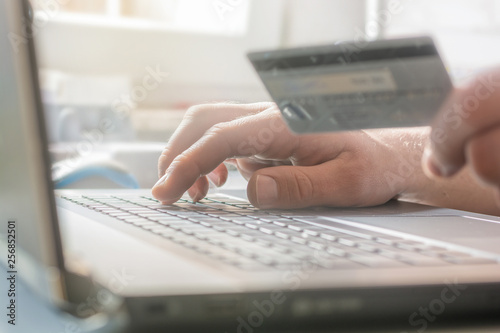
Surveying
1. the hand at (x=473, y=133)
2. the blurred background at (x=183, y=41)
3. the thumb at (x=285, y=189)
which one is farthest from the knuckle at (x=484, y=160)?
the blurred background at (x=183, y=41)

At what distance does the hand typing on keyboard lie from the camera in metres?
0.55

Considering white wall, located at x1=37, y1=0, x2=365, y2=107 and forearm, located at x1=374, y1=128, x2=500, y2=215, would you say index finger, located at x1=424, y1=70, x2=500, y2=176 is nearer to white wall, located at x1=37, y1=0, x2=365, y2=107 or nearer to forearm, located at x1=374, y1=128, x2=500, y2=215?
forearm, located at x1=374, y1=128, x2=500, y2=215

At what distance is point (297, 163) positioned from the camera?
0.64m

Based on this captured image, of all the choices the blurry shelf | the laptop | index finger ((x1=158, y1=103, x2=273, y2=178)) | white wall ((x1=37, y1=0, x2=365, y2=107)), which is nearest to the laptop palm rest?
the laptop

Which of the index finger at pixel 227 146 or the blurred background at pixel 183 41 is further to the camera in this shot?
the blurred background at pixel 183 41

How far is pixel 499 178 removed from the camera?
251 millimetres

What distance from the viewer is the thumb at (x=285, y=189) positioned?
53cm

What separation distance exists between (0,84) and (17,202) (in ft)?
0.21

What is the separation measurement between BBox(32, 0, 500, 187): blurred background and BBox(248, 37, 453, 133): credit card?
6.81ft

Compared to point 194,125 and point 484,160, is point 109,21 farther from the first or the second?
point 484,160

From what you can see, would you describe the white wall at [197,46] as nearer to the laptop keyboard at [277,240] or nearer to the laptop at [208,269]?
the laptop keyboard at [277,240]

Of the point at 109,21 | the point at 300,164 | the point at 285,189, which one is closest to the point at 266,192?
the point at 285,189

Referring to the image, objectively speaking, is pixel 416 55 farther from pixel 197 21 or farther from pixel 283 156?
pixel 197 21

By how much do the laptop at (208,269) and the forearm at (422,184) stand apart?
291 mm
